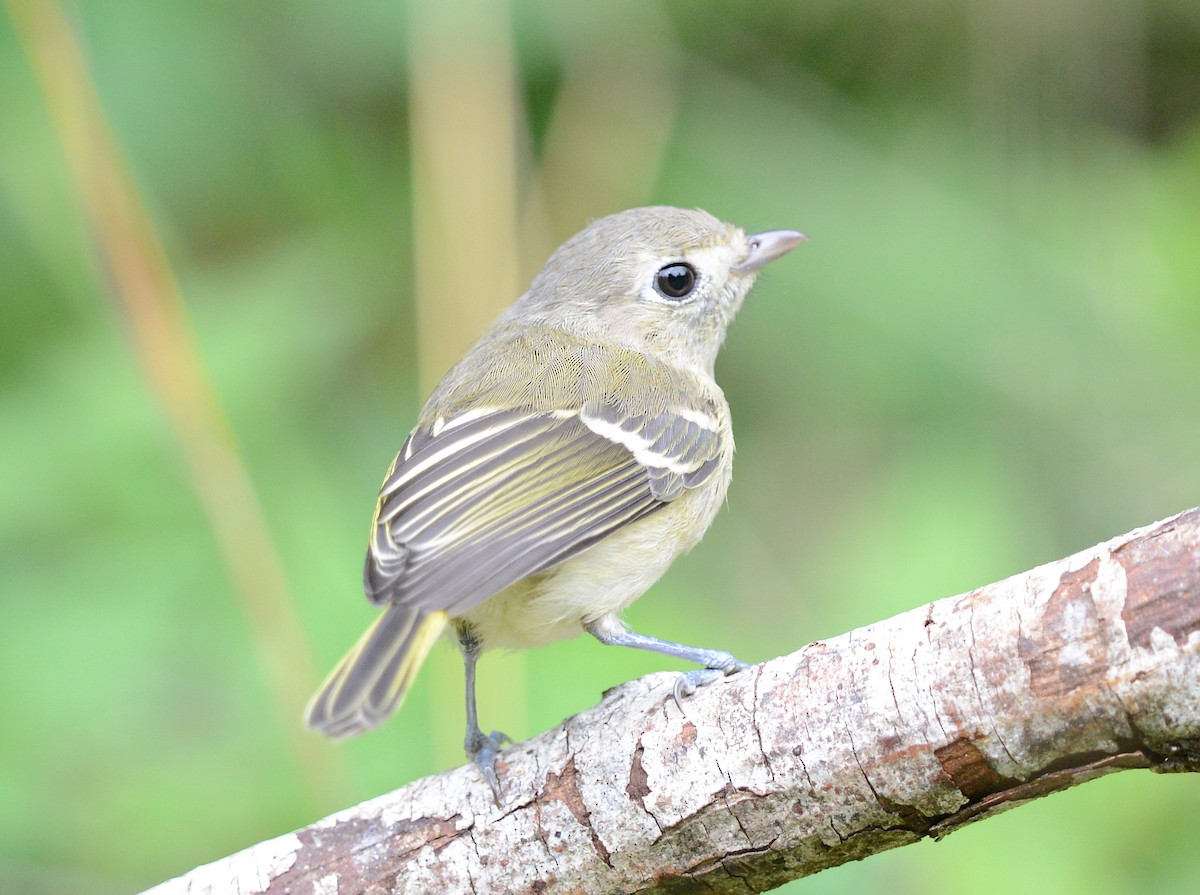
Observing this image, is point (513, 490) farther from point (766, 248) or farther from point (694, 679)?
point (766, 248)

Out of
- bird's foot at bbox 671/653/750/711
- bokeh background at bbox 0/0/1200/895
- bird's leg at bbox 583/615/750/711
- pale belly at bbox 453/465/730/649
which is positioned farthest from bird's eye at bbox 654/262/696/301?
bird's foot at bbox 671/653/750/711

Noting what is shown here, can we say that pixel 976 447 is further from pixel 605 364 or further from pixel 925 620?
Result: pixel 925 620

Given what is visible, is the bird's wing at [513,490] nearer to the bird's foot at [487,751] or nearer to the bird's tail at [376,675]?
the bird's tail at [376,675]

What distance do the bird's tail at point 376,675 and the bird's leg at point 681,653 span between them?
52cm

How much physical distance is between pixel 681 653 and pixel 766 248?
4.95ft

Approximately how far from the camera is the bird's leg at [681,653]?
2.44 meters

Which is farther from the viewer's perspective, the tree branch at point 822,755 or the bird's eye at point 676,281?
the bird's eye at point 676,281

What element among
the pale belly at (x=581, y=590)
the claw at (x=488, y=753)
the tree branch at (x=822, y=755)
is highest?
the pale belly at (x=581, y=590)

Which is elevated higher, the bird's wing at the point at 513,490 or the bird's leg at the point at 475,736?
the bird's wing at the point at 513,490

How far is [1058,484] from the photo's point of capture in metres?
4.26

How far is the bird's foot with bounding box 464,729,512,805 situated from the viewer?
252 cm

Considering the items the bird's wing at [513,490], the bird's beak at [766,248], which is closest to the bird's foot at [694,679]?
the bird's wing at [513,490]

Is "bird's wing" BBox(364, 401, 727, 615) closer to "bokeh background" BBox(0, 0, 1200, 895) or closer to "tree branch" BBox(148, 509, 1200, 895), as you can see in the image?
"tree branch" BBox(148, 509, 1200, 895)

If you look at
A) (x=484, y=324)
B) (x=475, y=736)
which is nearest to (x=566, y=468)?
(x=475, y=736)
